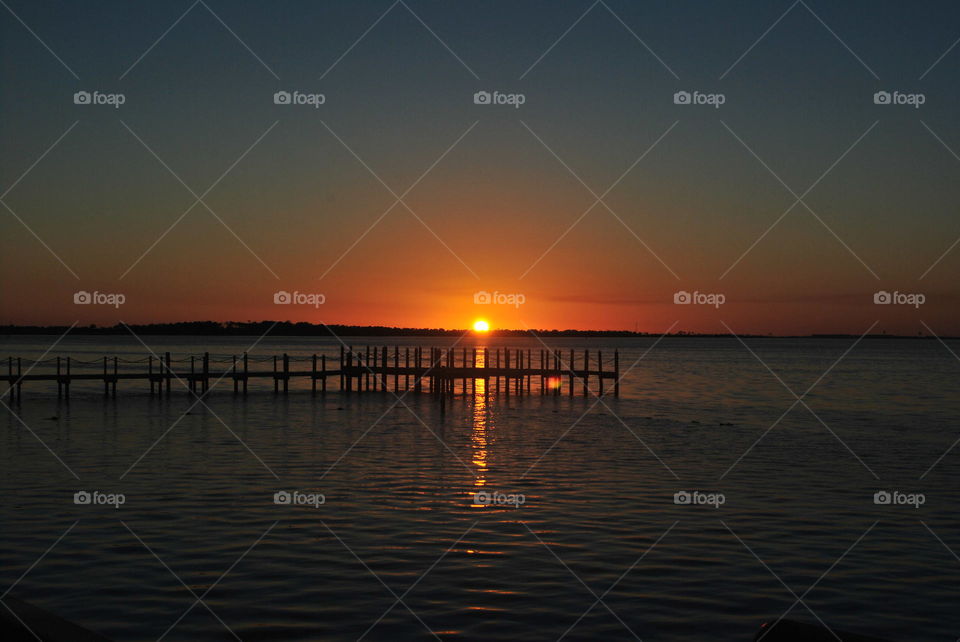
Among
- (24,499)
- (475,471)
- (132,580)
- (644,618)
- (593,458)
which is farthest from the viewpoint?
(593,458)

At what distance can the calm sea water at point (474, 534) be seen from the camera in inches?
401

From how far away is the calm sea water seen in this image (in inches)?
401

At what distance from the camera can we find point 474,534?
46.3 feet

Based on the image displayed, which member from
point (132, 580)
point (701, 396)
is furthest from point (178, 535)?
point (701, 396)

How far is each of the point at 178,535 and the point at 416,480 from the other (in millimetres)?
6578

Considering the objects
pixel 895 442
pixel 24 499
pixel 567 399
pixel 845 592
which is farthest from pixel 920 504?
pixel 567 399

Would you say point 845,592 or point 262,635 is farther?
point 845,592

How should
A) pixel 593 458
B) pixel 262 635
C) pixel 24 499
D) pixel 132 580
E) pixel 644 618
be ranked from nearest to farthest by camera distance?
pixel 262 635, pixel 644 618, pixel 132 580, pixel 24 499, pixel 593 458

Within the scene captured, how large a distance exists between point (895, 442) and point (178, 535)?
77.3 ft

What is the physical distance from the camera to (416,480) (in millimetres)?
19469

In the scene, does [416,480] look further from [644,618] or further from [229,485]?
[644,618]

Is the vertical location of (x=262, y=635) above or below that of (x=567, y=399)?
below

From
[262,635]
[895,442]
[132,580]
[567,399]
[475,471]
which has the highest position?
[567,399]

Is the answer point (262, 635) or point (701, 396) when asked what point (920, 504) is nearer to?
point (262, 635)
